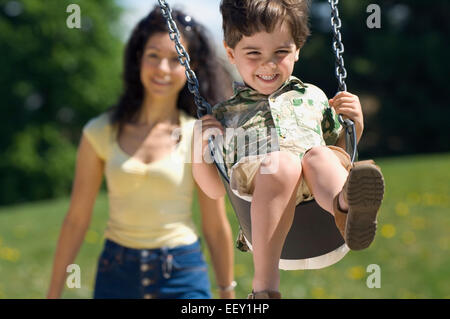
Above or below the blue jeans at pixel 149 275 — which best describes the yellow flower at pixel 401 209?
above

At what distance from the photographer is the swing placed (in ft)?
6.75

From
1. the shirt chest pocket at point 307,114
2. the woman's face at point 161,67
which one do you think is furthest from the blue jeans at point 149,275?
the shirt chest pocket at point 307,114

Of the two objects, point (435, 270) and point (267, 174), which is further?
point (435, 270)

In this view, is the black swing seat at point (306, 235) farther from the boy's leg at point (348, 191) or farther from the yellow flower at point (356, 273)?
the yellow flower at point (356, 273)

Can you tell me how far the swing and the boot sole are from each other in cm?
21

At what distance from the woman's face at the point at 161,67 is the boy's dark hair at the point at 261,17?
115 cm

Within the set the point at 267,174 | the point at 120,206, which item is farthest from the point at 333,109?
the point at 120,206

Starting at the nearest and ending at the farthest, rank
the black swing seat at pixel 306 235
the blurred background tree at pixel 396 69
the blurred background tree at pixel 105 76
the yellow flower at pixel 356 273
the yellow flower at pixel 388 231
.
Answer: the black swing seat at pixel 306 235, the yellow flower at pixel 356 273, the yellow flower at pixel 388 231, the blurred background tree at pixel 396 69, the blurred background tree at pixel 105 76

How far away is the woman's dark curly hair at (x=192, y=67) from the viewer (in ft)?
10.8

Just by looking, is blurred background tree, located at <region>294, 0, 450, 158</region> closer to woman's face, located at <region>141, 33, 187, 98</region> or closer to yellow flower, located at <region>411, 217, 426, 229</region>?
yellow flower, located at <region>411, 217, 426, 229</region>

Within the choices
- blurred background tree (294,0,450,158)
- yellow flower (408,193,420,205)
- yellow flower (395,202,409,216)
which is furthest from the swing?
blurred background tree (294,0,450,158)
